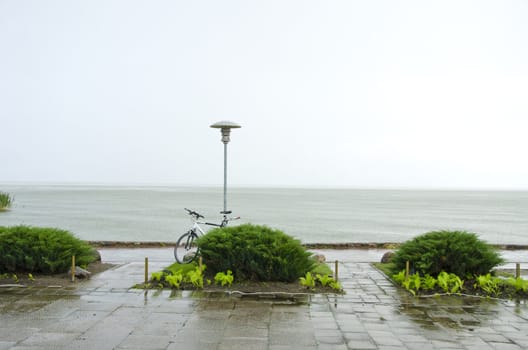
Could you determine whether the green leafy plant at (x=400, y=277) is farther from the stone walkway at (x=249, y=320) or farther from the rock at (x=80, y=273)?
the rock at (x=80, y=273)

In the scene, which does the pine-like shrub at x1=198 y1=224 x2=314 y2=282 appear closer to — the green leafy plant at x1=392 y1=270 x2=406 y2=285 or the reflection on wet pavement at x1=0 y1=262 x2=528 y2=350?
the reflection on wet pavement at x1=0 y1=262 x2=528 y2=350

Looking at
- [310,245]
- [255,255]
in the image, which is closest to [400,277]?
[255,255]

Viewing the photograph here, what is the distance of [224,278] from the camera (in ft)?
29.8

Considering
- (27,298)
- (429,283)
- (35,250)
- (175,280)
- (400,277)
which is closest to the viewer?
(27,298)

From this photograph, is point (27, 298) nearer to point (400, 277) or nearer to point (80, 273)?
point (80, 273)

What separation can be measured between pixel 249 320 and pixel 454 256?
439cm

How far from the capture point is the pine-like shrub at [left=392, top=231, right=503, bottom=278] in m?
9.37

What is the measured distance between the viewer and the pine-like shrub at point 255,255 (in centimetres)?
934

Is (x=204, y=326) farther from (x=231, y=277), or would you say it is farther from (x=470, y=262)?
(x=470, y=262)

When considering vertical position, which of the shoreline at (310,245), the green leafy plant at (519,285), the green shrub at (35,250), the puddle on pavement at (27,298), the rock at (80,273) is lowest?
the shoreline at (310,245)

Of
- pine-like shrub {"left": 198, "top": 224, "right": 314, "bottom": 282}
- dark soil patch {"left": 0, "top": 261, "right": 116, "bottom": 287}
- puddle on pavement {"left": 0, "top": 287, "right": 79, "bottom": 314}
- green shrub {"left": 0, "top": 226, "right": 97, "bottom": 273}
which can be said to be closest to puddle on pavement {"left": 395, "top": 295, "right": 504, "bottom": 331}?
pine-like shrub {"left": 198, "top": 224, "right": 314, "bottom": 282}

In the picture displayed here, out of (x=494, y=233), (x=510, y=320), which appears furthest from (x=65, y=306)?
(x=494, y=233)

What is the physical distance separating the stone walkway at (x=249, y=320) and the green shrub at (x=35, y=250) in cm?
110

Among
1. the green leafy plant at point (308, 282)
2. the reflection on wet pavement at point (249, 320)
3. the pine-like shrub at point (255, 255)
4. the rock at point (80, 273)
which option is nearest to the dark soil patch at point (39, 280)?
the rock at point (80, 273)
